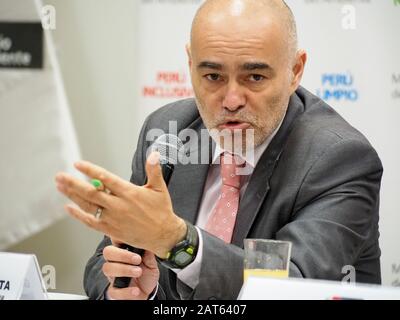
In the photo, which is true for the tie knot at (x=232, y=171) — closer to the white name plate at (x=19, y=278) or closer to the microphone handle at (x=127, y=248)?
the microphone handle at (x=127, y=248)

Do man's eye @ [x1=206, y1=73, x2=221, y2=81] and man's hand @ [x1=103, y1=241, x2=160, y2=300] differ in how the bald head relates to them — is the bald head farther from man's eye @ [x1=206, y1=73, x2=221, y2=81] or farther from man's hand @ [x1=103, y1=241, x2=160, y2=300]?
man's hand @ [x1=103, y1=241, x2=160, y2=300]

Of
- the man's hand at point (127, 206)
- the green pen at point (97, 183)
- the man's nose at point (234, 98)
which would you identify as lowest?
the man's hand at point (127, 206)

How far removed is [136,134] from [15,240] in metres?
0.79

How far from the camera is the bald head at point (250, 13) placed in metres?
2.03

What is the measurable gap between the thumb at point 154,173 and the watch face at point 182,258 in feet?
0.71

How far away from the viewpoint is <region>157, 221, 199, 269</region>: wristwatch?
1582 mm

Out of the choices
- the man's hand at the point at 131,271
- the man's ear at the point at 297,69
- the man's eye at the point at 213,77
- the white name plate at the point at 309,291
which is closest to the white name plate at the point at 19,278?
the man's hand at the point at 131,271

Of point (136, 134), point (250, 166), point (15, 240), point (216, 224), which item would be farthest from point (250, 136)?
point (15, 240)

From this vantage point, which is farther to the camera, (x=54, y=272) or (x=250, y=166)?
(x=54, y=272)

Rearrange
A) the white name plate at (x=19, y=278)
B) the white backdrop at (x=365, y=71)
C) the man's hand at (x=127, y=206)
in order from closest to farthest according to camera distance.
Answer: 1. the man's hand at (x=127, y=206)
2. the white name plate at (x=19, y=278)
3. the white backdrop at (x=365, y=71)

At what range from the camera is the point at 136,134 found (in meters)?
3.43

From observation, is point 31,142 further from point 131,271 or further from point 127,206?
point 127,206

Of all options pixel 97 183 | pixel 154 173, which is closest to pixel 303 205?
pixel 154 173
